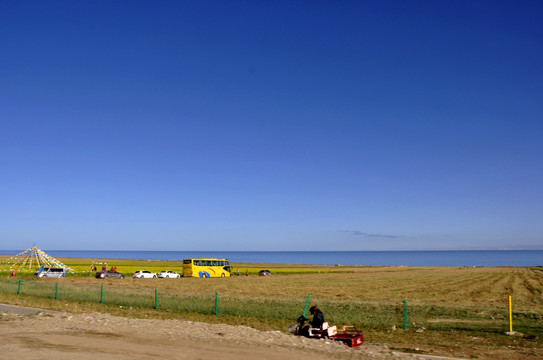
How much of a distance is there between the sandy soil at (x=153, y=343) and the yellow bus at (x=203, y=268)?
49.9 m

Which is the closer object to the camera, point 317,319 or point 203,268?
point 317,319

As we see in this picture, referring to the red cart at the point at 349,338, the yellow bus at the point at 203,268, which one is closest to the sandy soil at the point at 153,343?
the red cart at the point at 349,338

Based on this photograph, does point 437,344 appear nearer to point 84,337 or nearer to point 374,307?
point 374,307

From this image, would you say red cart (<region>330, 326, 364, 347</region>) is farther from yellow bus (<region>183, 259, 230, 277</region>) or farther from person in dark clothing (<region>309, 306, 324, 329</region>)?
yellow bus (<region>183, 259, 230, 277</region>)

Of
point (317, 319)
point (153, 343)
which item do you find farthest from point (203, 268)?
point (153, 343)

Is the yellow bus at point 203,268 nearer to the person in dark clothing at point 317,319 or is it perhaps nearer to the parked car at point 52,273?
the parked car at point 52,273

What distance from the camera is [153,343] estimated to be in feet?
53.5

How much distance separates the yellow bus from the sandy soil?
164ft

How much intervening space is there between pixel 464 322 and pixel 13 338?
20.6 m

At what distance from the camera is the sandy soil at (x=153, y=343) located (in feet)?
47.1

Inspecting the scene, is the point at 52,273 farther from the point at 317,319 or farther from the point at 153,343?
the point at 317,319

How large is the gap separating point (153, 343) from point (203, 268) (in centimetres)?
5634

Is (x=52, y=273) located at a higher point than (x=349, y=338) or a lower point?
lower

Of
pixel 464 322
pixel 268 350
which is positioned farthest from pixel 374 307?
pixel 268 350
